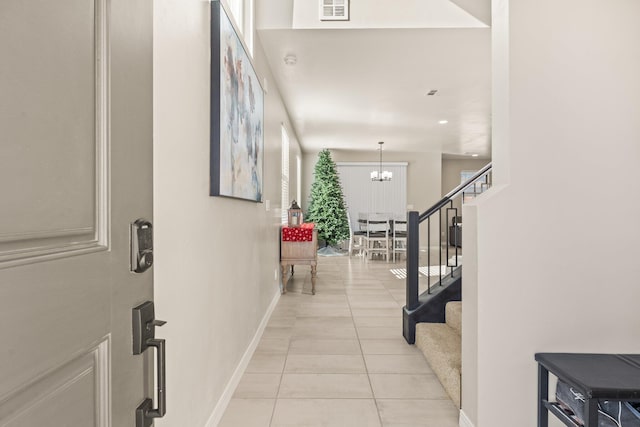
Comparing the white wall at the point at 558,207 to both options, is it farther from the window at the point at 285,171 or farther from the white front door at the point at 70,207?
the window at the point at 285,171

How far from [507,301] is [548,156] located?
69 cm

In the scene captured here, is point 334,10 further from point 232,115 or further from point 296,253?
point 296,253

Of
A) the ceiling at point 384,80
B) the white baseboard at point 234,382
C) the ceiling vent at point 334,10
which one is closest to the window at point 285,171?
the ceiling at point 384,80

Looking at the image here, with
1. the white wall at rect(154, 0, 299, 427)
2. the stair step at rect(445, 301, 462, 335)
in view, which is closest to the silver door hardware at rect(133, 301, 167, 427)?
the white wall at rect(154, 0, 299, 427)

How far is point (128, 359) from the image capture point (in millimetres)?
658

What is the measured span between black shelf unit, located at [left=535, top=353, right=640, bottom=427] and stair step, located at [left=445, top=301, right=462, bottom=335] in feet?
3.26

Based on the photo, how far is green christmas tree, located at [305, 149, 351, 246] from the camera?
9.08 meters

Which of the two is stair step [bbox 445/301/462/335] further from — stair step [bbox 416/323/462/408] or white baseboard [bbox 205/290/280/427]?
white baseboard [bbox 205/290/280/427]

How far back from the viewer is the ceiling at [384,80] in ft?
11.4

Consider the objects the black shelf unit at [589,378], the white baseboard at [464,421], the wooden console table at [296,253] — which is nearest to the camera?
the black shelf unit at [589,378]

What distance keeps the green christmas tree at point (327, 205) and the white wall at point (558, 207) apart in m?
7.38

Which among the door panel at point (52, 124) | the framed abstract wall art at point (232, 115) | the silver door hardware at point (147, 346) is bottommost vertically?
the silver door hardware at point (147, 346)

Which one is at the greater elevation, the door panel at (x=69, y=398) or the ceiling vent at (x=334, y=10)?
the ceiling vent at (x=334, y=10)

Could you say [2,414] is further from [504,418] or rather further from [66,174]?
[504,418]
